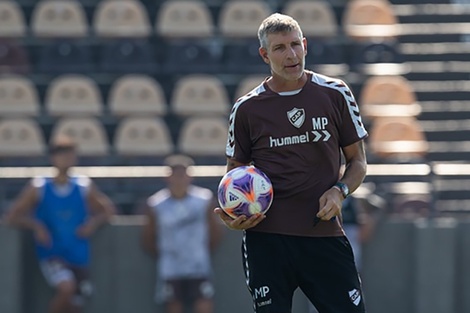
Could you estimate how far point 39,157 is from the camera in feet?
41.5

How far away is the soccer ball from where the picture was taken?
5.57 metres

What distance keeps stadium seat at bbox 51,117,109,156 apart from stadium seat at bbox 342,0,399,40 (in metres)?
3.87

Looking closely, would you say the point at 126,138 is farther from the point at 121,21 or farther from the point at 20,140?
the point at 121,21

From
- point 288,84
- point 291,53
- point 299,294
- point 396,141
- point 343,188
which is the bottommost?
point 299,294

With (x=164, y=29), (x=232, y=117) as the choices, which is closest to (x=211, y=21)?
(x=164, y=29)

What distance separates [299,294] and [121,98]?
408 cm

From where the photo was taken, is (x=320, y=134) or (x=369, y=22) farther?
(x=369, y=22)

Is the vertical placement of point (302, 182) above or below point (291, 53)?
below

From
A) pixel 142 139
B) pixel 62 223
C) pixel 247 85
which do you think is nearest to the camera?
pixel 62 223

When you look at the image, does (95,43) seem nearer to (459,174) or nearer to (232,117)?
(459,174)

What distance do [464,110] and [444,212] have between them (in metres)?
2.70

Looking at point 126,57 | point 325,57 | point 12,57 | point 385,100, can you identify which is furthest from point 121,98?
point 385,100

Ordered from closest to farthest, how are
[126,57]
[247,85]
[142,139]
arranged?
1. [142,139]
2. [247,85]
3. [126,57]

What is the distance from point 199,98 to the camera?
13664 millimetres
